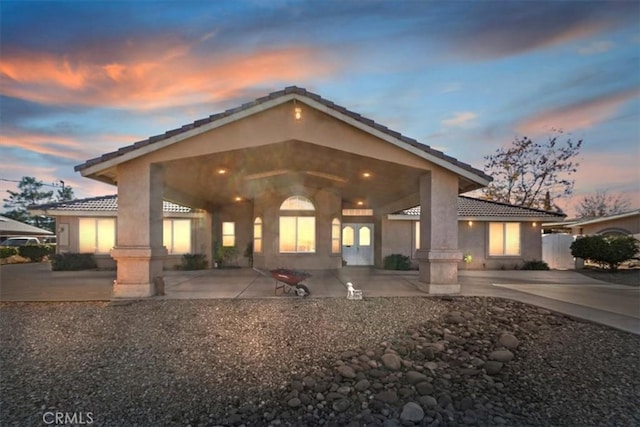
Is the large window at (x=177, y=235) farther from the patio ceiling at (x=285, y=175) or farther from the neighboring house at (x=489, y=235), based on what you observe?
the neighboring house at (x=489, y=235)

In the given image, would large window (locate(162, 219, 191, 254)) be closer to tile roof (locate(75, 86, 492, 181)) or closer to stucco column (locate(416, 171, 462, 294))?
tile roof (locate(75, 86, 492, 181))

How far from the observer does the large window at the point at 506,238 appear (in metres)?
17.0

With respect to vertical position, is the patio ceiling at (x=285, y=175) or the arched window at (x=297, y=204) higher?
the patio ceiling at (x=285, y=175)

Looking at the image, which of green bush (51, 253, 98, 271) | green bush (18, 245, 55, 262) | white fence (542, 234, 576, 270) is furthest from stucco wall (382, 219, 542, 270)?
green bush (18, 245, 55, 262)

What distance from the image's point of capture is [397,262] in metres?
15.4

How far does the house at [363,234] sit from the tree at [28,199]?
38.8 m

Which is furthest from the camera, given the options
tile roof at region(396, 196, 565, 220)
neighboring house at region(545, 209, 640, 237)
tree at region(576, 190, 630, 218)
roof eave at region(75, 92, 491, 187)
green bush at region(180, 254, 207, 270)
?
tree at region(576, 190, 630, 218)

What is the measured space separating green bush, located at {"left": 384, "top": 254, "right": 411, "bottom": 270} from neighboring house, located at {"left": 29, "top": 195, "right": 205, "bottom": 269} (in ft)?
27.4

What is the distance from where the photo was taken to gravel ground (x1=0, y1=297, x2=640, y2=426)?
3961mm

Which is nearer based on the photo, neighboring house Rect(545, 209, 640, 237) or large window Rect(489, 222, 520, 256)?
large window Rect(489, 222, 520, 256)

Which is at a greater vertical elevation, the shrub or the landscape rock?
the shrub

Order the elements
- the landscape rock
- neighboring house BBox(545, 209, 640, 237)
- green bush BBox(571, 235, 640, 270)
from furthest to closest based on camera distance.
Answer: neighboring house BBox(545, 209, 640, 237) → green bush BBox(571, 235, 640, 270) → the landscape rock

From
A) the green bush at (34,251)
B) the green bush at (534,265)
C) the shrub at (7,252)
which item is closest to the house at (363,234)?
the green bush at (534,265)

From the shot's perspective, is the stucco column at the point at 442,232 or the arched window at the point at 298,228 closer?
the stucco column at the point at 442,232
